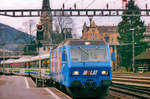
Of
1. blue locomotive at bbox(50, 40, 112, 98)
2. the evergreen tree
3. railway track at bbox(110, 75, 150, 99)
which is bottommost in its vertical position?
railway track at bbox(110, 75, 150, 99)

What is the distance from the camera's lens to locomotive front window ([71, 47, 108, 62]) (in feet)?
55.7

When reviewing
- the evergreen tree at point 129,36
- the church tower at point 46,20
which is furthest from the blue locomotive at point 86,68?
the evergreen tree at point 129,36

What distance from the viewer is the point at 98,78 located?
16.7 m

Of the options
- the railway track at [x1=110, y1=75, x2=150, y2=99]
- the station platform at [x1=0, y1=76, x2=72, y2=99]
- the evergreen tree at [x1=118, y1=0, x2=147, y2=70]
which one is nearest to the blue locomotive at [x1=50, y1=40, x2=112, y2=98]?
the station platform at [x1=0, y1=76, x2=72, y2=99]

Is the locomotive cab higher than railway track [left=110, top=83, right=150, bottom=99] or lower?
higher

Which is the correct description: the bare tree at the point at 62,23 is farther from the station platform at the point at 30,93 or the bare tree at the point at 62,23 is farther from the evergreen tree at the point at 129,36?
the station platform at the point at 30,93

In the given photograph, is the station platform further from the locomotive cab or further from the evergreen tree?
the evergreen tree

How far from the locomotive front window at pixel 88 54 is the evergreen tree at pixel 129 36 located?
170ft

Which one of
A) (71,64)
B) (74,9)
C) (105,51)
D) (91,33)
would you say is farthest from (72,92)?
(91,33)

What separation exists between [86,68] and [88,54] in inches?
32.5

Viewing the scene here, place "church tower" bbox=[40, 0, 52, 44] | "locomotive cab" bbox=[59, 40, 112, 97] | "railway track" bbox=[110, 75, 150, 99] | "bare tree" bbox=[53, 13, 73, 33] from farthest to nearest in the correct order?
"bare tree" bbox=[53, 13, 73, 33]
"church tower" bbox=[40, 0, 52, 44]
"railway track" bbox=[110, 75, 150, 99]
"locomotive cab" bbox=[59, 40, 112, 97]

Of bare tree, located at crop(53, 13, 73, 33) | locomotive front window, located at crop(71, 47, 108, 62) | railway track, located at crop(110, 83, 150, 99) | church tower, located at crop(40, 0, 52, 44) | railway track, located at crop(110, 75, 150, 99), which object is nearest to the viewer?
locomotive front window, located at crop(71, 47, 108, 62)

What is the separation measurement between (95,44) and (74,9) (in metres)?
25.1

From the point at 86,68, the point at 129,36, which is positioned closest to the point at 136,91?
the point at 86,68
